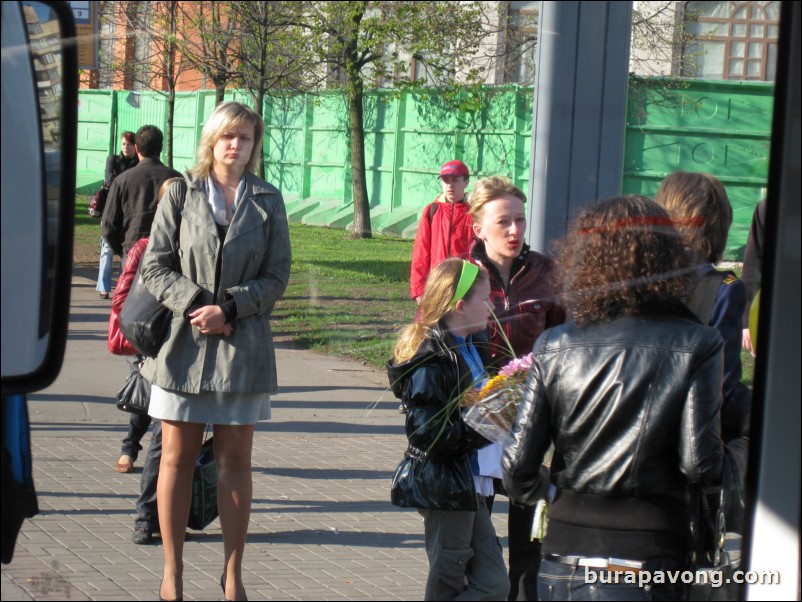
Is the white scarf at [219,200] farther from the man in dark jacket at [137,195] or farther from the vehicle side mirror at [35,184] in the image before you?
the vehicle side mirror at [35,184]

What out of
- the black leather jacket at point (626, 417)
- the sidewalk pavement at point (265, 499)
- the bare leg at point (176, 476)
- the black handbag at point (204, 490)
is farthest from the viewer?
the black handbag at point (204, 490)

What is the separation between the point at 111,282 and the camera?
3.51 meters

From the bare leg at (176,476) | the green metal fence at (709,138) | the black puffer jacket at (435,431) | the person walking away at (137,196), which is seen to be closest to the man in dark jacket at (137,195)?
the person walking away at (137,196)

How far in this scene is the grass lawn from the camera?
10.5 feet

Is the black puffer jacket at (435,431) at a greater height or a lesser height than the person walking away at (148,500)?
greater

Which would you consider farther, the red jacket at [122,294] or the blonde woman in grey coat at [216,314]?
the blonde woman in grey coat at [216,314]

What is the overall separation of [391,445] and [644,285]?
4.12 metres

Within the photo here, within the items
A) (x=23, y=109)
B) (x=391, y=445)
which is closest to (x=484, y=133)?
(x=23, y=109)

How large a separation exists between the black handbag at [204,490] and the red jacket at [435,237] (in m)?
1.31

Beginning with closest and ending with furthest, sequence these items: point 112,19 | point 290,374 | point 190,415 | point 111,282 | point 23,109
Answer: point 23,109 → point 112,19 → point 111,282 → point 190,415 → point 290,374

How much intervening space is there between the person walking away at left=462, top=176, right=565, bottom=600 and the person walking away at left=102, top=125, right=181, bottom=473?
3.24 ft

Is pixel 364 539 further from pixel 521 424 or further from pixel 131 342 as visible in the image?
pixel 521 424

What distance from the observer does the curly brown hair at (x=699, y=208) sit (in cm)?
261

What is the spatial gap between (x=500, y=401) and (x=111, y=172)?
1.14m
